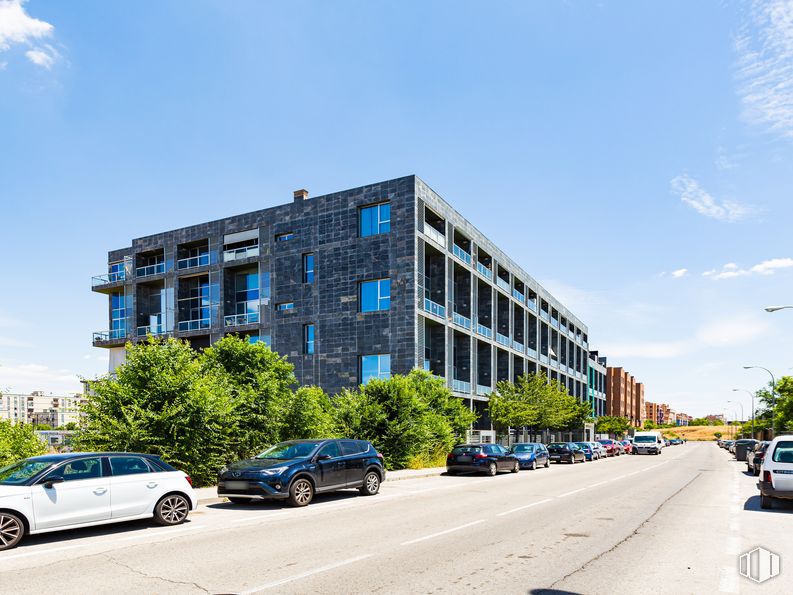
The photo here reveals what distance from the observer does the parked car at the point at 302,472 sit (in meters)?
13.5

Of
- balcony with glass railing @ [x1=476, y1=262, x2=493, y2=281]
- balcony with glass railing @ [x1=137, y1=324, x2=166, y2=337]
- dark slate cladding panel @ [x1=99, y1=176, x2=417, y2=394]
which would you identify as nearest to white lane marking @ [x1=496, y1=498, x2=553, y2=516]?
dark slate cladding panel @ [x1=99, y1=176, x2=417, y2=394]

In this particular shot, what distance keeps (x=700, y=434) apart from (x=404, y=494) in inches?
7334

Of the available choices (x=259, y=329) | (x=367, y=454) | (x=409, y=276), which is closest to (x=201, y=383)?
(x=367, y=454)

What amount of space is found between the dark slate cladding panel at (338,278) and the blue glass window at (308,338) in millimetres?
317

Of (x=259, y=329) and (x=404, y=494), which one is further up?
(x=259, y=329)

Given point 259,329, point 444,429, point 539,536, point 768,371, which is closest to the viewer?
point 539,536

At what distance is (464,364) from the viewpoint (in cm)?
4350

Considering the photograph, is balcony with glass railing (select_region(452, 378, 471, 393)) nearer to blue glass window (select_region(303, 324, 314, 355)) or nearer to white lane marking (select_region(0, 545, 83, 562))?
blue glass window (select_region(303, 324, 314, 355))

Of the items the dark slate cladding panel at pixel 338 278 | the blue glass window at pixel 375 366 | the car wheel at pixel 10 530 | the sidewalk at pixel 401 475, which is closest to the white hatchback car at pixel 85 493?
the car wheel at pixel 10 530

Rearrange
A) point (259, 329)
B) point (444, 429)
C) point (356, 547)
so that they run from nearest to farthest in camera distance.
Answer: point (356, 547)
point (444, 429)
point (259, 329)

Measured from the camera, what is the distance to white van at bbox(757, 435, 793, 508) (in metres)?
13.0

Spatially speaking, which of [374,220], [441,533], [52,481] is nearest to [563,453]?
[374,220]

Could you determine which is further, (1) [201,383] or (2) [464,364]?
(2) [464,364]

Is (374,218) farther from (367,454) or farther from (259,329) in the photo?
(367,454)
